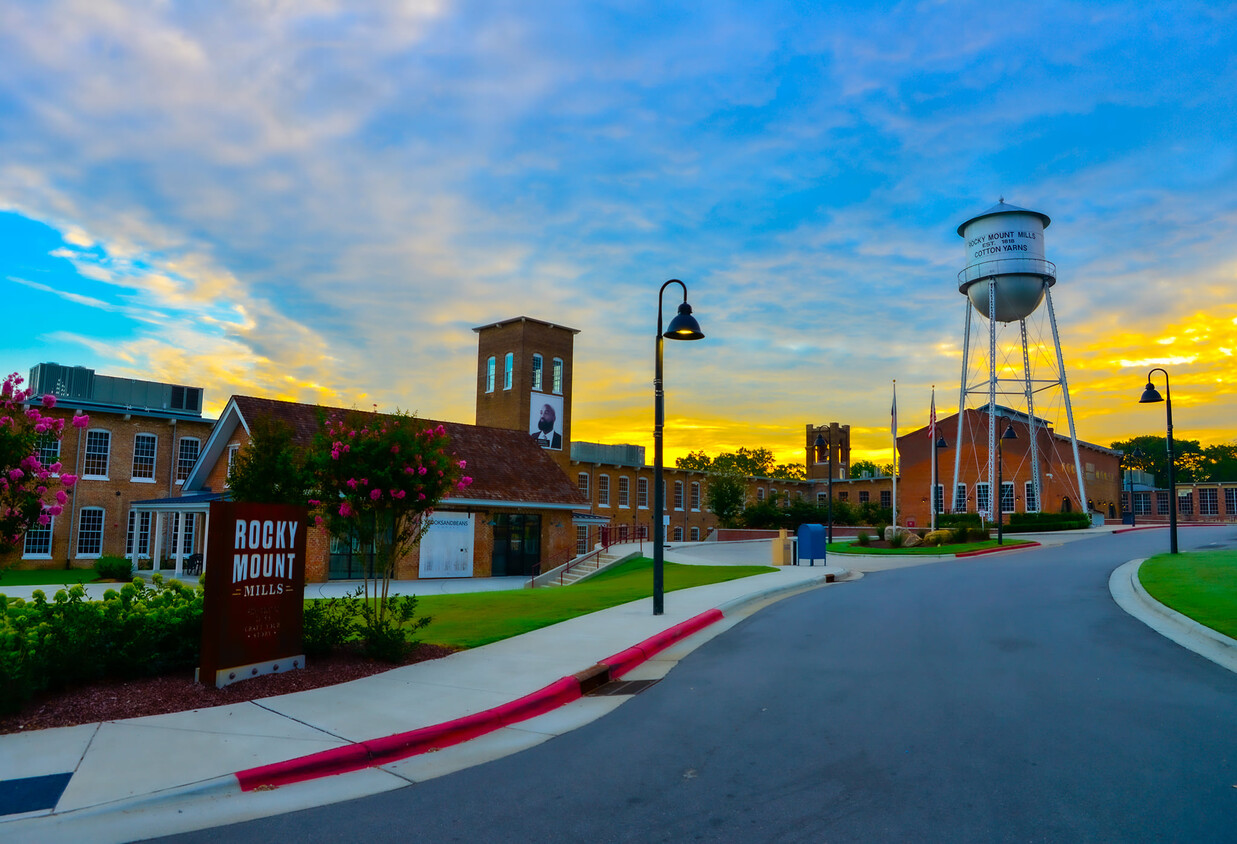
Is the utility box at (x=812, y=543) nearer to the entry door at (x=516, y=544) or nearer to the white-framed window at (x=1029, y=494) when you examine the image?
the entry door at (x=516, y=544)

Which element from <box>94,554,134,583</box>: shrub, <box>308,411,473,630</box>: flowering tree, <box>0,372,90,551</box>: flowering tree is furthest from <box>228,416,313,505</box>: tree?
<box>94,554,134,583</box>: shrub

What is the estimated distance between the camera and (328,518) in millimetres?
10891

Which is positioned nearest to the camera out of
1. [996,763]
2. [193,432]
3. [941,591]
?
[996,763]

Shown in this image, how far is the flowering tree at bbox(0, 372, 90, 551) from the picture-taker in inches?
300

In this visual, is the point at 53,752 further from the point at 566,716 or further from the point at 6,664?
the point at 566,716

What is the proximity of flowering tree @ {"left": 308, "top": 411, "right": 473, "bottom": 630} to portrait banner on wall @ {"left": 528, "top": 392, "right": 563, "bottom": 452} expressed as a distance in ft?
140

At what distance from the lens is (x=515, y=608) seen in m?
17.3

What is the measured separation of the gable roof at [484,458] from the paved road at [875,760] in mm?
22246

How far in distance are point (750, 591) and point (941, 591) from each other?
167 inches

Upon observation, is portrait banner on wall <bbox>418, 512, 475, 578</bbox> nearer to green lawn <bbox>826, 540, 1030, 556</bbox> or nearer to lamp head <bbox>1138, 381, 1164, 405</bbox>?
green lawn <bbox>826, 540, 1030, 556</bbox>

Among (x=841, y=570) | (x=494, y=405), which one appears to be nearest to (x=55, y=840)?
(x=841, y=570)

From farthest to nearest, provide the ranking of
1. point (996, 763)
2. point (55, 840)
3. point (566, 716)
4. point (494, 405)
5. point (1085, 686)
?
1. point (494, 405)
2. point (1085, 686)
3. point (566, 716)
4. point (996, 763)
5. point (55, 840)

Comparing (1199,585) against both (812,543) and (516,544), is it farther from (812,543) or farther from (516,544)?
(516,544)

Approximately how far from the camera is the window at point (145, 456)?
127ft
